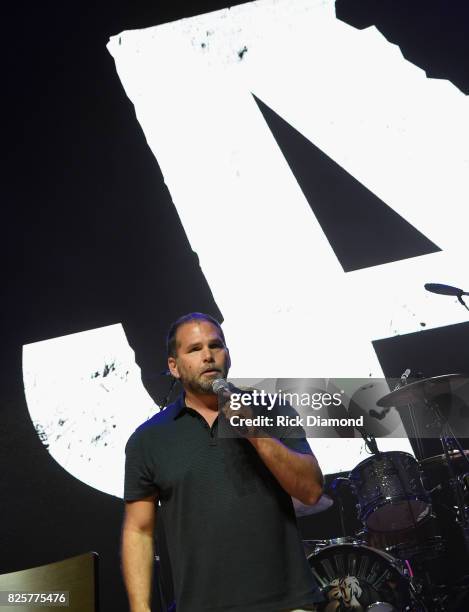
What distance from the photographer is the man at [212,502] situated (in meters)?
1.72

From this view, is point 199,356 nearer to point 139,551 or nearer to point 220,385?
point 220,385

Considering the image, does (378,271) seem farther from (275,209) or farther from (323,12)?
(323,12)

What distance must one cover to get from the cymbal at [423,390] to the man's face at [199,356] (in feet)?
5.35

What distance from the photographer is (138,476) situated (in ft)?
6.42

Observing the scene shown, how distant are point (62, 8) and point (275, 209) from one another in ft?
7.37

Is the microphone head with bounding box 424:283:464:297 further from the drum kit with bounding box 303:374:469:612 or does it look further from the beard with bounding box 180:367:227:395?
the beard with bounding box 180:367:227:395

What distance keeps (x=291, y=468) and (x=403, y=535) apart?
83.8 inches

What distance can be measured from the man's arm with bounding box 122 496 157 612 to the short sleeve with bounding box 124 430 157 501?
1.0 inches

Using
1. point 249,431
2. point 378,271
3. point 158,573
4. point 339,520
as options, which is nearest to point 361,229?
point 378,271

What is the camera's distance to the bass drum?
3240 millimetres

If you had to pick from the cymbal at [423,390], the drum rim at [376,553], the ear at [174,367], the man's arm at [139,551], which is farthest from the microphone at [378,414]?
the man's arm at [139,551]

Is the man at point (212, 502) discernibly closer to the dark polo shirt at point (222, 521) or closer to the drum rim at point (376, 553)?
the dark polo shirt at point (222, 521)

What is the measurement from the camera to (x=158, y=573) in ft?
11.7

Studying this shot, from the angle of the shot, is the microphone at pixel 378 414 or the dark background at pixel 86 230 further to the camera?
the dark background at pixel 86 230
